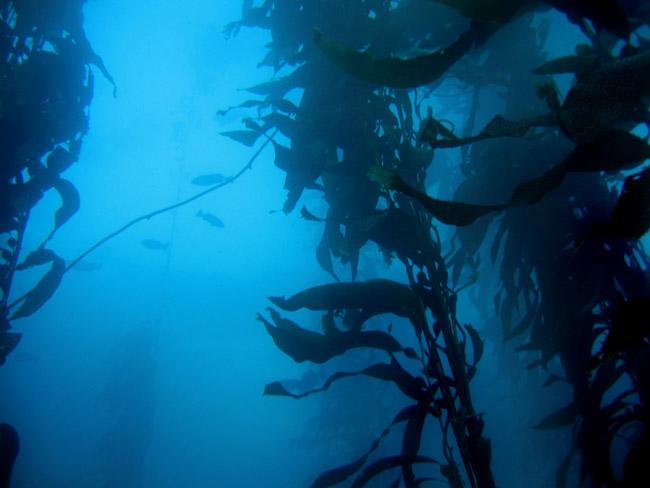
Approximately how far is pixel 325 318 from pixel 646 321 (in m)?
1.29

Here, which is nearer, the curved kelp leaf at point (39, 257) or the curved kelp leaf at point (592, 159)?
the curved kelp leaf at point (592, 159)

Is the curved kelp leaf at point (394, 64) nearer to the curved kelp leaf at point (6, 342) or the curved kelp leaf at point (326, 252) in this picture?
the curved kelp leaf at point (326, 252)

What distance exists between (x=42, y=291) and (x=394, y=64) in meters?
3.09

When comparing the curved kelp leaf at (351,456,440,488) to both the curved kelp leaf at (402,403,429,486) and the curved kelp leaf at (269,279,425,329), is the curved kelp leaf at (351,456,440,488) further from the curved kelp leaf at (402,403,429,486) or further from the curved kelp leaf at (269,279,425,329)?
the curved kelp leaf at (269,279,425,329)

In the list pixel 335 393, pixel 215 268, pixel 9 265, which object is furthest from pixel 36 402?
pixel 9 265

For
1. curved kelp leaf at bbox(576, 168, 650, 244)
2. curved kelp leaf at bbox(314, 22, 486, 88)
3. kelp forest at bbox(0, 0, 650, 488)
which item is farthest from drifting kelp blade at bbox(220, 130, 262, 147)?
curved kelp leaf at bbox(576, 168, 650, 244)

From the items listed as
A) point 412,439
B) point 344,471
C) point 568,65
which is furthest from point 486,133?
point 344,471

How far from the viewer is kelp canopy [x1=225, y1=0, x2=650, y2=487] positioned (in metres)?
0.92

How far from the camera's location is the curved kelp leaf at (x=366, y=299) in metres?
1.75

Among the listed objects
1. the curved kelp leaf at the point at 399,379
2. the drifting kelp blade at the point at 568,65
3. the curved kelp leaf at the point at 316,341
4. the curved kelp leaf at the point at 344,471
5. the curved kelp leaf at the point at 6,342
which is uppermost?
the drifting kelp blade at the point at 568,65

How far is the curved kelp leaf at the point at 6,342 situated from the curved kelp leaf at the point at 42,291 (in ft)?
0.49

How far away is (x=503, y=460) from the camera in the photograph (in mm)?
8250

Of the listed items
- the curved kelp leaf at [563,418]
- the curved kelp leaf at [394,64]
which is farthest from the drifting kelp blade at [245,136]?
the curved kelp leaf at [563,418]

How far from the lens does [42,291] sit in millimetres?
2809
